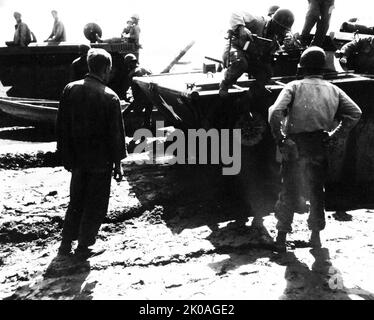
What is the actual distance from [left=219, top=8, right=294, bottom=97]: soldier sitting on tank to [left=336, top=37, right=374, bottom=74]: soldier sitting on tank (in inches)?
77.6

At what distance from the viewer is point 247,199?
5281mm

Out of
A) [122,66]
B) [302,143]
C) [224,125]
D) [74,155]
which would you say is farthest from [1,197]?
[122,66]

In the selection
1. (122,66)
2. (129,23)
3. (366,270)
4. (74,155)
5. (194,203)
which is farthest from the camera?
(129,23)

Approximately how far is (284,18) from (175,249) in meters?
3.18

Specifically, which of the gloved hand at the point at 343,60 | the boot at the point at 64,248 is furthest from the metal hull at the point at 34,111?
the gloved hand at the point at 343,60

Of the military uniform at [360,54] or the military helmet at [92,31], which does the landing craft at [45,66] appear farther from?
the military uniform at [360,54]

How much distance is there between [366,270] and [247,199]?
200 cm

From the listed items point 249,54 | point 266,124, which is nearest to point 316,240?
point 266,124

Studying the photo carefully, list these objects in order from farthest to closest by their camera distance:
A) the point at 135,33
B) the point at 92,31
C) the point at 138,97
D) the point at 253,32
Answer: the point at 135,33, the point at 92,31, the point at 138,97, the point at 253,32

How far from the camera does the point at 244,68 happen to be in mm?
4988

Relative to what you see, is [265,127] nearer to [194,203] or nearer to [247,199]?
[247,199]

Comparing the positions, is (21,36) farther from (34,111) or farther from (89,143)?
(89,143)

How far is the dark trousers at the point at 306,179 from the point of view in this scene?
364cm

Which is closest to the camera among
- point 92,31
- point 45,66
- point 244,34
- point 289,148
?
point 289,148
